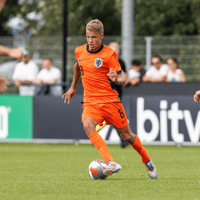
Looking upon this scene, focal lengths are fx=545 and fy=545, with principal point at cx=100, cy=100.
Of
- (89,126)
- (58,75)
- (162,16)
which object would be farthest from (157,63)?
(162,16)

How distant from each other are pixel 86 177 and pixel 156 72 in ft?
24.5

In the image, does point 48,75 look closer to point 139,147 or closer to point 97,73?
point 97,73

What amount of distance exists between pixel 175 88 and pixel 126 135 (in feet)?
22.2

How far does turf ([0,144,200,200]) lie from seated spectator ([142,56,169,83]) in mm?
2704

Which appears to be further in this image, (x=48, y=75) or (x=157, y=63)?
(x=48, y=75)

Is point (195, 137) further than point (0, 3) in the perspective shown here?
Yes

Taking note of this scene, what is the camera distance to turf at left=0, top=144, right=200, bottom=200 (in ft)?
19.8

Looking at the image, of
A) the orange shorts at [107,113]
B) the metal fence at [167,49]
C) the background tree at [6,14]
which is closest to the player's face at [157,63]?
the metal fence at [167,49]

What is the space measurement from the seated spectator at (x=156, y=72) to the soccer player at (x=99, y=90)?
7.11 metres

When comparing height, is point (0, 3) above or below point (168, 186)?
above

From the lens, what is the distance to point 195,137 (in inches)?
517

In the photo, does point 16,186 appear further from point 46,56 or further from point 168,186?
point 46,56

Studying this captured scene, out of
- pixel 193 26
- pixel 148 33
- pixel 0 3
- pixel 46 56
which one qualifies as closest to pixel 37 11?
pixel 148 33

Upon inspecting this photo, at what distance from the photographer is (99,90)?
7387mm
